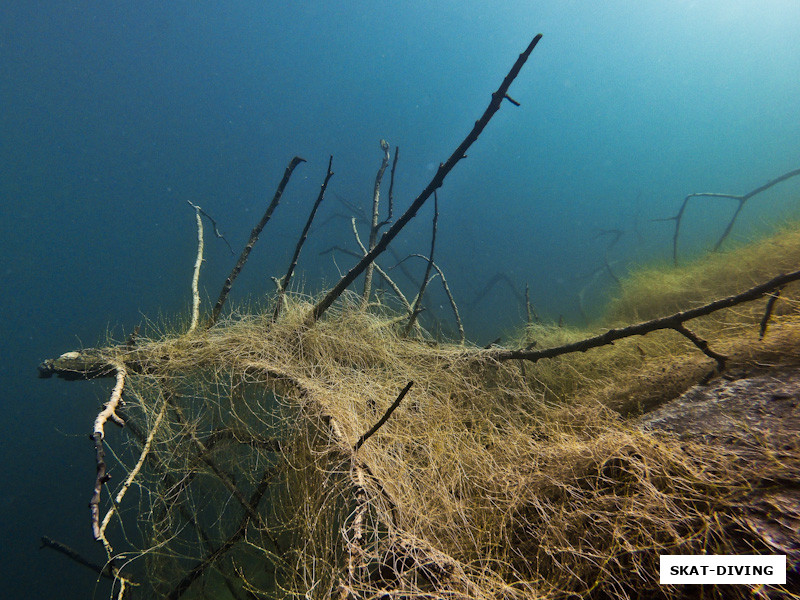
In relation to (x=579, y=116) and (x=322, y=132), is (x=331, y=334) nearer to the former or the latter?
(x=322, y=132)

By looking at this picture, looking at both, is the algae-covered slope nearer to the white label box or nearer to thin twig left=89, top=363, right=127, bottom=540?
the white label box

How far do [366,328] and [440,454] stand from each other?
1463mm

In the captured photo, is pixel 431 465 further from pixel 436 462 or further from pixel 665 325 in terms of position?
pixel 665 325

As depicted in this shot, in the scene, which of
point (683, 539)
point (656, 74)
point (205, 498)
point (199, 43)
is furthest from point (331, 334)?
point (656, 74)

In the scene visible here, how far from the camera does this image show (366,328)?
3.02 meters

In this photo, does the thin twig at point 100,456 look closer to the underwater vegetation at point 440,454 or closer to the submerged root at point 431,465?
the underwater vegetation at point 440,454

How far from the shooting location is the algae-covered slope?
1.10m

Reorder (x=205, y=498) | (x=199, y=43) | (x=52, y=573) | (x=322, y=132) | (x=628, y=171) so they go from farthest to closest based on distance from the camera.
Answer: (x=628, y=171)
(x=322, y=132)
(x=199, y=43)
(x=52, y=573)
(x=205, y=498)

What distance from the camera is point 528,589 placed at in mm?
1105

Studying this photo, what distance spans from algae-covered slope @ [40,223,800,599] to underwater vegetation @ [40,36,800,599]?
0.01 meters

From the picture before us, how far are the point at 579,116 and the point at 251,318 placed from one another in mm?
64461

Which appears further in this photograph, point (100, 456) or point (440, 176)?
point (440, 176)

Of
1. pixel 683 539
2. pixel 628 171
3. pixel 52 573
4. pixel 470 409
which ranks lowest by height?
pixel 52 573

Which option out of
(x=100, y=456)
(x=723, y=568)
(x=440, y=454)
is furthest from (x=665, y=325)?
(x=100, y=456)
